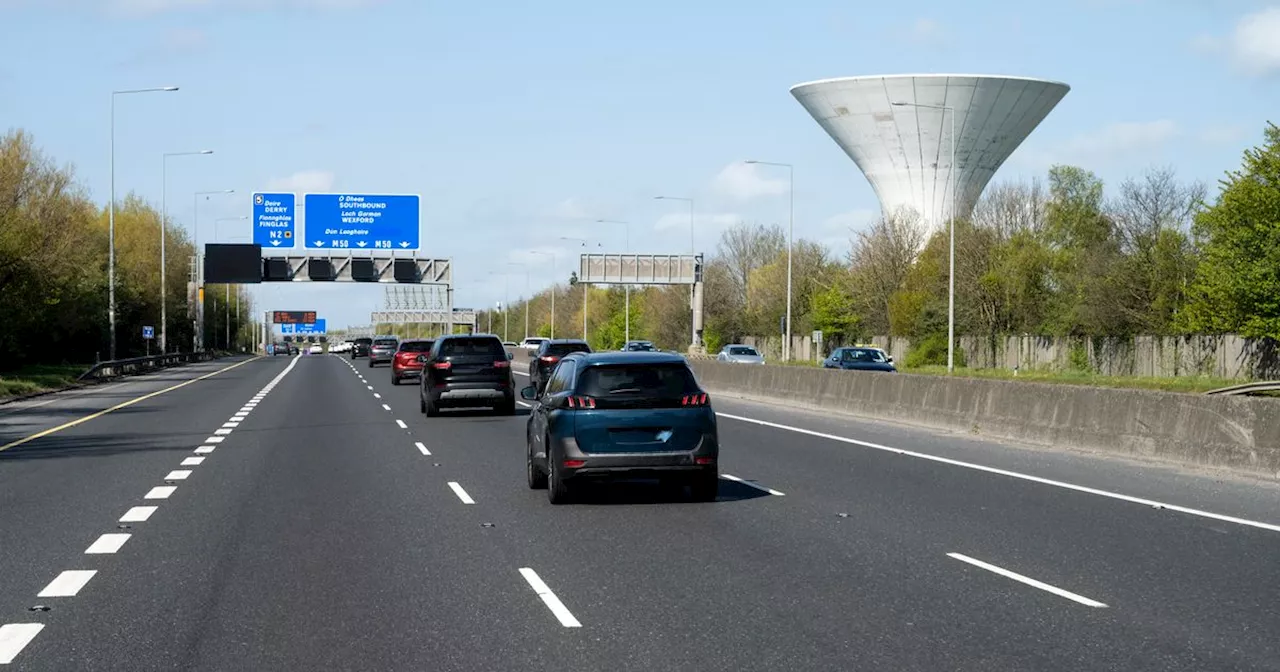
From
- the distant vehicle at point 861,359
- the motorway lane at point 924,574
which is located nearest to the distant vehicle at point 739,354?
the distant vehicle at point 861,359

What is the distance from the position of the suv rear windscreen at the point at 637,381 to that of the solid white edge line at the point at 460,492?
168cm

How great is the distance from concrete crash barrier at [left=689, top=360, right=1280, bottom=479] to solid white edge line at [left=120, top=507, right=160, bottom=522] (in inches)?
481

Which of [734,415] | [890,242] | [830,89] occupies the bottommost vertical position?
[734,415]

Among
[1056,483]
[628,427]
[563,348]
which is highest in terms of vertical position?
[563,348]

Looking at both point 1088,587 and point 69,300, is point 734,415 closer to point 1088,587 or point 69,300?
point 1088,587

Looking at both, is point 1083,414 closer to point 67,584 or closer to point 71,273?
point 67,584

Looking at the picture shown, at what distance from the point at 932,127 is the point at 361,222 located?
34751 millimetres

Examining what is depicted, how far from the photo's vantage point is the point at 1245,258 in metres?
56.0

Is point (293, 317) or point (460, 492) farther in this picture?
point (293, 317)

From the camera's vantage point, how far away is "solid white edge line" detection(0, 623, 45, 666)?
25.3ft

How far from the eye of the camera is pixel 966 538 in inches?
488

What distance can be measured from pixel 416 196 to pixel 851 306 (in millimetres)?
32225

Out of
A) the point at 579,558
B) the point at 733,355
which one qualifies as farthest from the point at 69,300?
the point at 579,558

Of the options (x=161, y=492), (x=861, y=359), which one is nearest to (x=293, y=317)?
(x=861, y=359)
